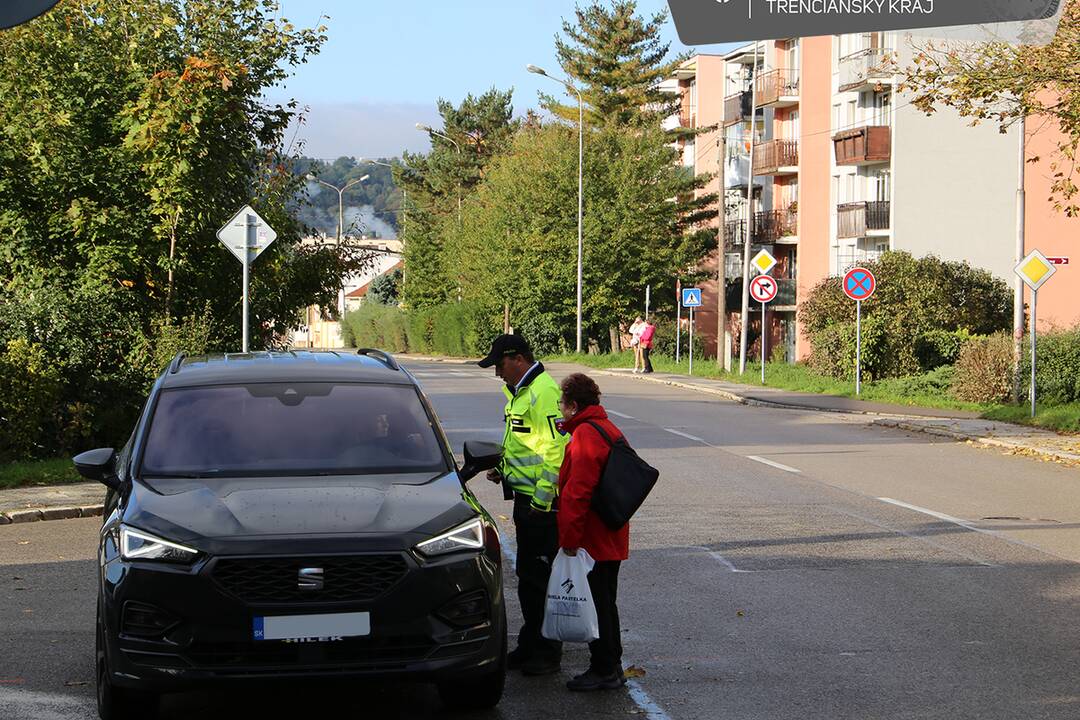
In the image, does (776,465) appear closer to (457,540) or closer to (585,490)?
(585,490)

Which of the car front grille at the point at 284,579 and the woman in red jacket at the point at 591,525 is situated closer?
the car front grille at the point at 284,579

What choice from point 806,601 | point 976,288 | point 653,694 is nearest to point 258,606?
point 653,694

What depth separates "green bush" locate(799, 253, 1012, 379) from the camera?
36.3 metres

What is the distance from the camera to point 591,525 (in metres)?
7.10

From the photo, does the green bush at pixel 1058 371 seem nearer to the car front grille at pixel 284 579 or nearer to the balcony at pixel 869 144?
the car front grille at pixel 284 579

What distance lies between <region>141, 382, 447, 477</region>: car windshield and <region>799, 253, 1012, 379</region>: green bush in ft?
96.6

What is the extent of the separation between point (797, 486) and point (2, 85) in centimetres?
1258

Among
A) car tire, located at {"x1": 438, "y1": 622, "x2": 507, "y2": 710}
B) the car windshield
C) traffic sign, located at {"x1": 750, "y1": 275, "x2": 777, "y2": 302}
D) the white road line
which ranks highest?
traffic sign, located at {"x1": 750, "y1": 275, "x2": 777, "y2": 302}

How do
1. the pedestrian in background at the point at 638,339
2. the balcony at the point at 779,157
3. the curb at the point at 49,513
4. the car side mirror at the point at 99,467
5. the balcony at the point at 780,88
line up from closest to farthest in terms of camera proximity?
1. the car side mirror at the point at 99,467
2. the curb at the point at 49,513
3. the pedestrian in background at the point at 638,339
4. the balcony at the point at 779,157
5. the balcony at the point at 780,88

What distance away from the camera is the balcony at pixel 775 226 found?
218 feet

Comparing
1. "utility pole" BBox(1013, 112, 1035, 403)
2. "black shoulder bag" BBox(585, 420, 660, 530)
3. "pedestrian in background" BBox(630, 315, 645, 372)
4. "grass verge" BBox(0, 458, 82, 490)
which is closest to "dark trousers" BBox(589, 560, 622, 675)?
"black shoulder bag" BBox(585, 420, 660, 530)

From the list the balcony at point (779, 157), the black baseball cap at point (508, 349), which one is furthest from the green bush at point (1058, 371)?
the balcony at point (779, 157)

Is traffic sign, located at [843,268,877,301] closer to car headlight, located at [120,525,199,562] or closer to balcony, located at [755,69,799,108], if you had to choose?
car headlight, located at [120,525,199,562]

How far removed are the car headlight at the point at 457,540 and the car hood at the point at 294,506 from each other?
44 millimetres
